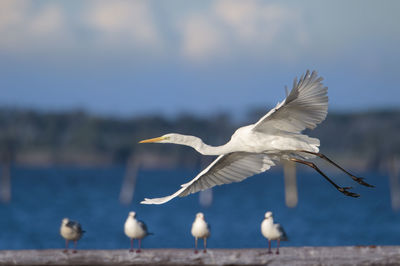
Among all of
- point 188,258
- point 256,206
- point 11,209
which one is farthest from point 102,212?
point 188,258

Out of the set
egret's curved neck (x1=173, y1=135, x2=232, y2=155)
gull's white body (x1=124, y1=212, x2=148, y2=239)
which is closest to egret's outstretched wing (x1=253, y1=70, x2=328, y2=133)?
egret's curved neck (x1=173, y1=135, x2=232, y2=155)

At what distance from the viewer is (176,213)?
44.4 metres

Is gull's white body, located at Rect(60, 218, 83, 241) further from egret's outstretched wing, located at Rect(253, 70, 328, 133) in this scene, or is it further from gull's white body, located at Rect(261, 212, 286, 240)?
egret's outstretched wing, located at Rect(253, 70, 328, 133)

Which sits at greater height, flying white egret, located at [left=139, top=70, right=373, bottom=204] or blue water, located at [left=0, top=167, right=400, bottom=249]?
blue water, located at [left=0, top=167, right=400, bottom=249]

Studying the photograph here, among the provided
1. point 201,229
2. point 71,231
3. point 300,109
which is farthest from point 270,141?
point 71,231

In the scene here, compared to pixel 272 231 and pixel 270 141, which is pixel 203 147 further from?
pixel 272 231

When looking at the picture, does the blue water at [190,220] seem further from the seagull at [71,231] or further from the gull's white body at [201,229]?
the gull's white body at [201,229]

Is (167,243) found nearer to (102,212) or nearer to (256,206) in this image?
(102,212)

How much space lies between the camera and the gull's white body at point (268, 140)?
787 cm

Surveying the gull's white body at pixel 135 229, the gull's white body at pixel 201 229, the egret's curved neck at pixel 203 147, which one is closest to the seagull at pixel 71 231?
the gull's white body at pixel 135 229

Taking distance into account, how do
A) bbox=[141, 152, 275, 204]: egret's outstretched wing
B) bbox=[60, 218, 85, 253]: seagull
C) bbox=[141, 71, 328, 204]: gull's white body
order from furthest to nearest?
bbox=[60, 218, 85, 253]: seagull
bbox=[141, 152, 275, 204]: egret's outstretched wing
bbox=[141, 71, 328, 204]: gull's white body

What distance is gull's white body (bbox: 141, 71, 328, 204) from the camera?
7871 millimetres

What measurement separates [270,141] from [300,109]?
0.63m

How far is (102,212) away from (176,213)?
15.9ft
